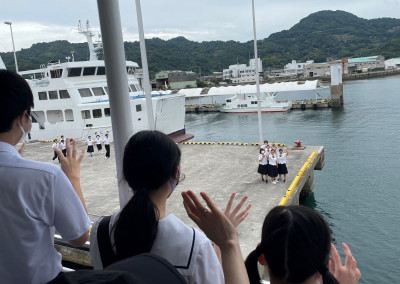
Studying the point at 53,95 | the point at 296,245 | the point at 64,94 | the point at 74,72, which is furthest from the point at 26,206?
the point at 53,95

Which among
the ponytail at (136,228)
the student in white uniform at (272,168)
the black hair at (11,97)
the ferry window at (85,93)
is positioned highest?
the ferry window at (85,93)

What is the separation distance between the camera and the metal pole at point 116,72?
8.04 ft

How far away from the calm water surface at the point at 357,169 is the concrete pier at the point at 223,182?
144 cm

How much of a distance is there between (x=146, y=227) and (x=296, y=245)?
21.6 inches

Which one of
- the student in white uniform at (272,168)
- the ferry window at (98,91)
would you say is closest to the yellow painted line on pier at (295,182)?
the student in white uniform at (272,168)

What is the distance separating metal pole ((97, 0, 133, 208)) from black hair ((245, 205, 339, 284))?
1509 millimetres

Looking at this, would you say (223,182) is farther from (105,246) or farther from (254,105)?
(254,105)

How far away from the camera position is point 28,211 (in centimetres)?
138

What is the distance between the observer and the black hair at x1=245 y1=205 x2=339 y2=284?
115 centimetres

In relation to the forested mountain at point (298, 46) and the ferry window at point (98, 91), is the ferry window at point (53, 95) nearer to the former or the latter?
the ferry window at point (98, 91)

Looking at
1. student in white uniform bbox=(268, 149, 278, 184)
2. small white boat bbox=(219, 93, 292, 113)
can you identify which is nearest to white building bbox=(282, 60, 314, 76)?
small white boat bbox=(219, 93, 292, 113)

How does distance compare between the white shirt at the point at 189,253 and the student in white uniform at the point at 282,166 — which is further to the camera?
the student in white uniform at the point at 282,166

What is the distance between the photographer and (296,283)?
1186 millimetres

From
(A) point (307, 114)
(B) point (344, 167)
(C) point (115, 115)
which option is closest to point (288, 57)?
(A) point (307, 114)
